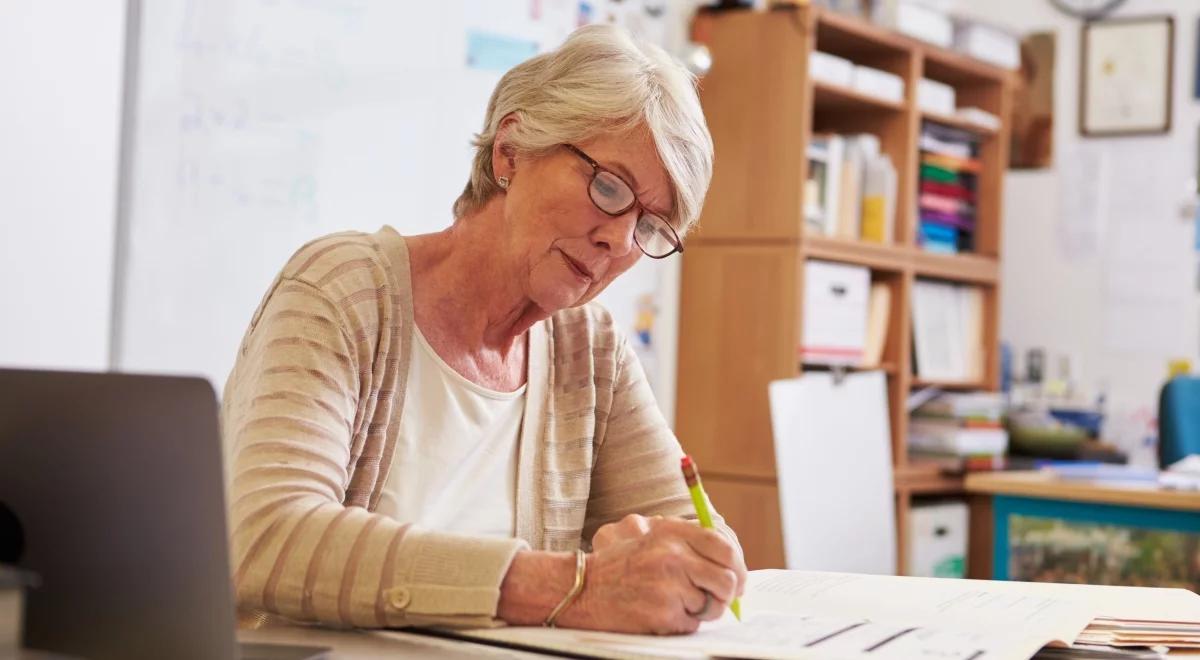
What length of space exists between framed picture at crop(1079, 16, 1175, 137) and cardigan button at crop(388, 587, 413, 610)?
12.7 feet

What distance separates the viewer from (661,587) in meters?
1.01

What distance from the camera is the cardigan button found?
3.31ft

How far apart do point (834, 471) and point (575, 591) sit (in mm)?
2469

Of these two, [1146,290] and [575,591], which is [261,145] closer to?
[575,591]

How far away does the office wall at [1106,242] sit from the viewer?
167 inches

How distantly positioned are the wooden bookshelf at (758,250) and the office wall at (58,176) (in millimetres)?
1695

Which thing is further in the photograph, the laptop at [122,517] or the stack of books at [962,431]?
the stack of books at [962,431]

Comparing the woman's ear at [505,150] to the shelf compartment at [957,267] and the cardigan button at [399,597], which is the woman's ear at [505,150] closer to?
the cardigan button at [399,597]

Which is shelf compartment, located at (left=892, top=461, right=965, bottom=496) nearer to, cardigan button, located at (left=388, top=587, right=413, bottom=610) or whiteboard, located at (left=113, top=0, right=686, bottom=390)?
whiteboard, located at (left=113, top=0, right=686, bottom=390)

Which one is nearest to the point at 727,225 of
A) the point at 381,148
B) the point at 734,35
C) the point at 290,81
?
the point at 734,35

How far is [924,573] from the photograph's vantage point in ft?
12.7

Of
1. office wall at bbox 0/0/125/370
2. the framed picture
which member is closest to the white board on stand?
the framed picture

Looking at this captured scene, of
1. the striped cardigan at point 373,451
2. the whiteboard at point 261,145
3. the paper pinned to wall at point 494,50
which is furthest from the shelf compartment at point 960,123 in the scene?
the striped cardigan at point 373,451

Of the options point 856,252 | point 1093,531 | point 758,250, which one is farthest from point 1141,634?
point 856,252
